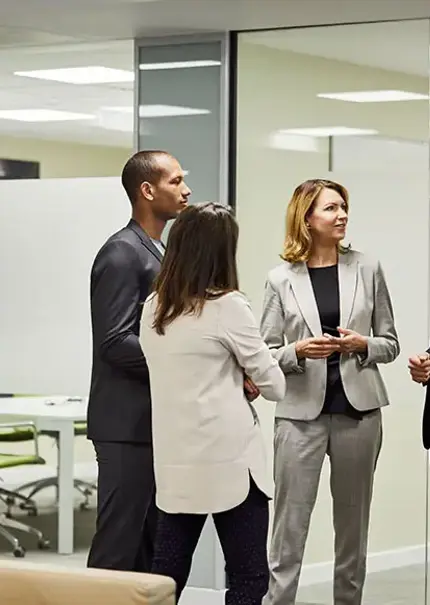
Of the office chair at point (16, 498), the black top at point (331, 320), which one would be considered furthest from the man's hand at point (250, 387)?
the office chair at point (16, 498)

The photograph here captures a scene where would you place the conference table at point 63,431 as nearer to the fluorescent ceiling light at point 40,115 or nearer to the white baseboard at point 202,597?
the white baseboard at point 202,597

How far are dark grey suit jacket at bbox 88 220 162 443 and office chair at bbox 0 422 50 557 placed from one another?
193cm

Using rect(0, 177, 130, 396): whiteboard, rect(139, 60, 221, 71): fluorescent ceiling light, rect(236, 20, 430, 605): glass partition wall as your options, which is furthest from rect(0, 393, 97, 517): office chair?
rect(139, 60, 221, 71): fluorescent ceiling light

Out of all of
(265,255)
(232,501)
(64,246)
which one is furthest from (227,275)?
(64,246)

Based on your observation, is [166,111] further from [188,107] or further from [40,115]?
[40,115]

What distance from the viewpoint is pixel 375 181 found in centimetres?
593

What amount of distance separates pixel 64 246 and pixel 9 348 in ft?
1.91

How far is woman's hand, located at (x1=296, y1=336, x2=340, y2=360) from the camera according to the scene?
5.08 m

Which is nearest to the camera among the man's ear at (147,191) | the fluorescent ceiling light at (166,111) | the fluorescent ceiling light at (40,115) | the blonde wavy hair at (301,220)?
the man's ear at (147,191)

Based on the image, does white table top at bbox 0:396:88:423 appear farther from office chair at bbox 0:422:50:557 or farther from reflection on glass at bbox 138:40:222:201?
reflection on glass at bbox 138:40:222:201

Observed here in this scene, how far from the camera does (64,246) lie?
664 centimetres

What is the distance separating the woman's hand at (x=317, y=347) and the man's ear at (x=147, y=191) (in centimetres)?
78

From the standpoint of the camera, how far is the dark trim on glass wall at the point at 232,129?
6180 mm

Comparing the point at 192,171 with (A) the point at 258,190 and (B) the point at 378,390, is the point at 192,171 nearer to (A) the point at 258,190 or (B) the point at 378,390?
(A) the point at 258,190
